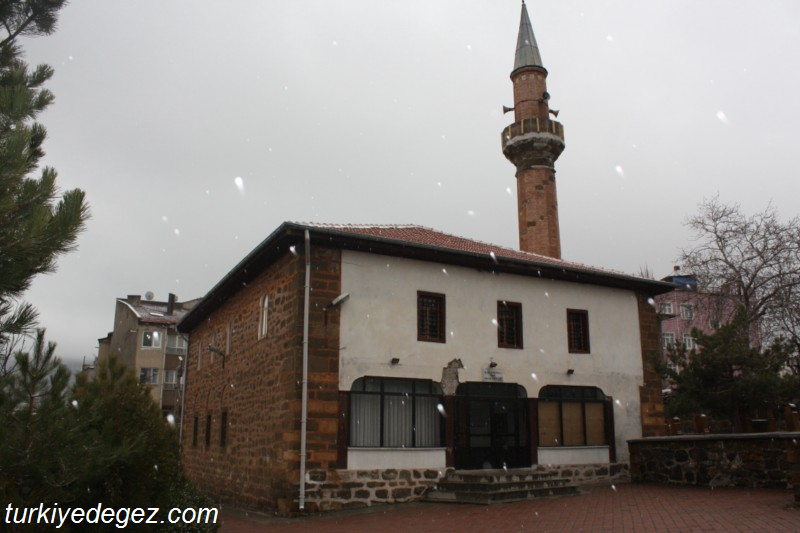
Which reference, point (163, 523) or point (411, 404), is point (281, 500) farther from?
point (163, 523)

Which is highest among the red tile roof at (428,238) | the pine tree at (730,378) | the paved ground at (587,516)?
the red tile roof at (428,238)

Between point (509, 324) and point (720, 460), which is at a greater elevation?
point (509, 324)

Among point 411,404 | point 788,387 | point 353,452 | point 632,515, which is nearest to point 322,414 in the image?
point 353,452

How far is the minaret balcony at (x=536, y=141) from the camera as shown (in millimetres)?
25484

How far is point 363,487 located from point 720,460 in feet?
21.9

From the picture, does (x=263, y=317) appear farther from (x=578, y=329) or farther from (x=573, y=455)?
(x=573, y=455)

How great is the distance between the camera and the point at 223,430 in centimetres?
1623

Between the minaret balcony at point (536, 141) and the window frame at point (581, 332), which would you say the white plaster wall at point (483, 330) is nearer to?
the window frame at point (581, 332)

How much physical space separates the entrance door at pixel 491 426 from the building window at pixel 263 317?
13.7ft

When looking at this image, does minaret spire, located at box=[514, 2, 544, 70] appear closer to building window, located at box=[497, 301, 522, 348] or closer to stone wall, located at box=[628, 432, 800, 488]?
building window, located at box=[497, 301, 522, 348]

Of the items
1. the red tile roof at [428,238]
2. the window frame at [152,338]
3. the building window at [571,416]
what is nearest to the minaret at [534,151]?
the red tile roof at [428,238]

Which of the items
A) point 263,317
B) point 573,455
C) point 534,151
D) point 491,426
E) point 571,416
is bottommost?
point 573,455

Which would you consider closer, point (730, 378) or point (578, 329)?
point (578, 329)

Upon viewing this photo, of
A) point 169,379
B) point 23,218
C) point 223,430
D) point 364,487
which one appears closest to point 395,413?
point 364,487
